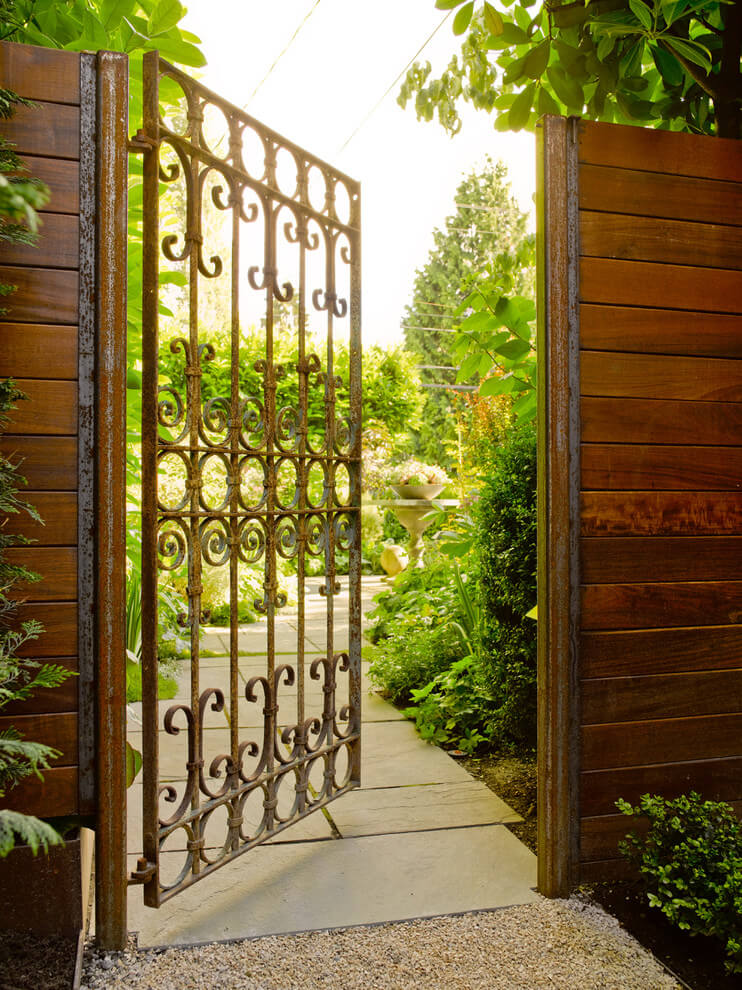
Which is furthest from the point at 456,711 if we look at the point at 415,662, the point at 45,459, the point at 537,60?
the point at 537,60

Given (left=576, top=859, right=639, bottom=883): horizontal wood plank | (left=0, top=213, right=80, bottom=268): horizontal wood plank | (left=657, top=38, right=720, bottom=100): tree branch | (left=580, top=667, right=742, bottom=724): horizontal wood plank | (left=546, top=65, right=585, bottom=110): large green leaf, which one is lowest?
(left=576, top=859, right=639, bottom=883): horizontal wood plank

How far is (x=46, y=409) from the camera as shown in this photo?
5.49ft

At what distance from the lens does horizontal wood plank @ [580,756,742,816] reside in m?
2.04

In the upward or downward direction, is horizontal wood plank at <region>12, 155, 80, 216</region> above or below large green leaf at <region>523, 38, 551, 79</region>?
below

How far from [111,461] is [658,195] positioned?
1.58 meters

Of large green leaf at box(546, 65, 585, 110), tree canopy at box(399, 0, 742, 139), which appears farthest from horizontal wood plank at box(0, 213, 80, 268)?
large green leaf at box(546, 65, 585, 110)

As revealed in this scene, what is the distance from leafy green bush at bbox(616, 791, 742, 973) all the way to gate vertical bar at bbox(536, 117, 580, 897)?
0.17m

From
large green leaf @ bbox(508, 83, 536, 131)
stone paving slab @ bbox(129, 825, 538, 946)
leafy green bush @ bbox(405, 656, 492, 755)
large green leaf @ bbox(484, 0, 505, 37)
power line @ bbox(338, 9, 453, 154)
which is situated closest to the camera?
stone paving slab @ bbox(129, 825, 538, 946)

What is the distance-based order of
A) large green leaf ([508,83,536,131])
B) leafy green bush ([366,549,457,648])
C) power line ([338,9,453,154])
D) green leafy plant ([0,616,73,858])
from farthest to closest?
power line ([338,9,453,154])
leafy green bush ([366,549,457,648])
large green leaf ([508,83,536,131])
green leafy plant ([0,616,73,858])

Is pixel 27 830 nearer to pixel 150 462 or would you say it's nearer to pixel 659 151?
pixel 150 462

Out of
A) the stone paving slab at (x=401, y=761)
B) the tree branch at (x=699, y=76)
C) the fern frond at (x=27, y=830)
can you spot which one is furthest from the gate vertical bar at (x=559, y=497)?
the fern frond at (x=27, y=830)

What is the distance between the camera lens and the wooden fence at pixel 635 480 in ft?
6.58

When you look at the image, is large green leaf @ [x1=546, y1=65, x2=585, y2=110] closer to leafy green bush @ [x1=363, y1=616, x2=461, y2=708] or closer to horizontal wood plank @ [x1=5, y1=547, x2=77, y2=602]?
horizontal wood plank @ [x1=5, y1=547, x2=77, y2=602]

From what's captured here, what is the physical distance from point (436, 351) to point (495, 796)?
19752mm
